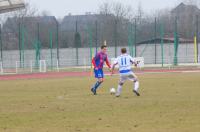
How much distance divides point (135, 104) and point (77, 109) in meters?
1.89

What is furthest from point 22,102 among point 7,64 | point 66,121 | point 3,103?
point 7,64

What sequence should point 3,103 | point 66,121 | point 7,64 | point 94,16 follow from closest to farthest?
point 66,121 < point 3,103 < point 7,64 < point 94,16

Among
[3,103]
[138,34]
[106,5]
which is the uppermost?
[106,5]

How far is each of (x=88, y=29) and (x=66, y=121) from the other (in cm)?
4617

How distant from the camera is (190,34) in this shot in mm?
68500

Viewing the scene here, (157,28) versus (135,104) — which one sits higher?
(157,28)

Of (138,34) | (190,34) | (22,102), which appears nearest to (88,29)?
(138,34)

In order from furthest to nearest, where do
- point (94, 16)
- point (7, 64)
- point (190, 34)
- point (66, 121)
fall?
point (94, 16) → point (190, 34) → point (7, 64) → point (66, 121)

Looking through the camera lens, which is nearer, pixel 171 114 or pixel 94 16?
pixel 171 114

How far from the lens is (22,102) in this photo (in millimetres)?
Answer: 18344

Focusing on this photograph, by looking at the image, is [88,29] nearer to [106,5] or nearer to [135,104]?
[106,5]

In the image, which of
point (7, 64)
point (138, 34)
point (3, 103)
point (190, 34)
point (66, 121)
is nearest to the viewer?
point (66, 121)

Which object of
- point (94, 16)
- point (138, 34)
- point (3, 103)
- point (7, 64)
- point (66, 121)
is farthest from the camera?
point (94, 16)

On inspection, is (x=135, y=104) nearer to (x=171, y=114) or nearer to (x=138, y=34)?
(x=171, y=114)
